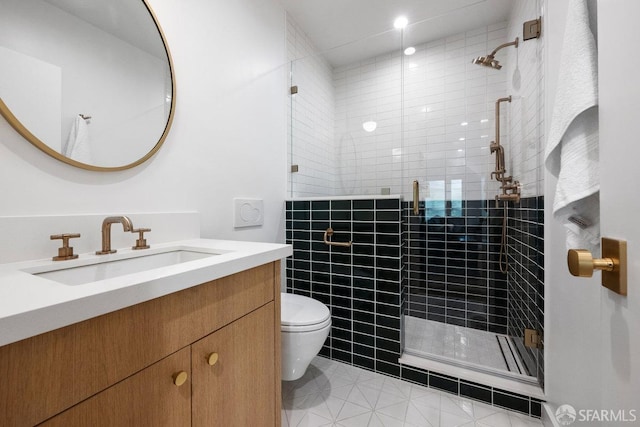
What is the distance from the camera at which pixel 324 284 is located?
175cm

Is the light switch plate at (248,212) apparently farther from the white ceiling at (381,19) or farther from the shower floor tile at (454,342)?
the white ceiling at (381,19)

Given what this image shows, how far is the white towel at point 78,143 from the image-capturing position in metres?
0.86

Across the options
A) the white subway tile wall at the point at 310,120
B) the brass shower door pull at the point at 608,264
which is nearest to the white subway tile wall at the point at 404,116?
the white subway tile wall at the point at 310,120

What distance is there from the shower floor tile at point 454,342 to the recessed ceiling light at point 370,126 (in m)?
1.49

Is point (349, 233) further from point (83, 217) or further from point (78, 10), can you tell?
point (78, 10)

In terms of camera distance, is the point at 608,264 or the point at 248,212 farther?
the point at 248,212

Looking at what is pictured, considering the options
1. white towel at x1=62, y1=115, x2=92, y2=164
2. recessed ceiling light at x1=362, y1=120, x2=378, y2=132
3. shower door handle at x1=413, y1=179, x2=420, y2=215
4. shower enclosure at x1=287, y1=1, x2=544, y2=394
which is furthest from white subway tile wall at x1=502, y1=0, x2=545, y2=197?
white towel at x1=62, y1=115, x2=92, y2=164

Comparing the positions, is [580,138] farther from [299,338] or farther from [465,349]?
[465,349]

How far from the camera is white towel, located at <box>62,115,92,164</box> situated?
0.86 m

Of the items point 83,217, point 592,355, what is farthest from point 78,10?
point 592,355

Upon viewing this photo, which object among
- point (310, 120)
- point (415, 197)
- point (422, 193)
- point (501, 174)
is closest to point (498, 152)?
point (501, 174)

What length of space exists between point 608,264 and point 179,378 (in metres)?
0.85

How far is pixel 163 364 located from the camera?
0.55 meters

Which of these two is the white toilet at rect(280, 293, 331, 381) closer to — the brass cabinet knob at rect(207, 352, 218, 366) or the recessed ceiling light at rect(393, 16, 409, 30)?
the brass cabinet knob at rect(207, 352, 218, 366)
